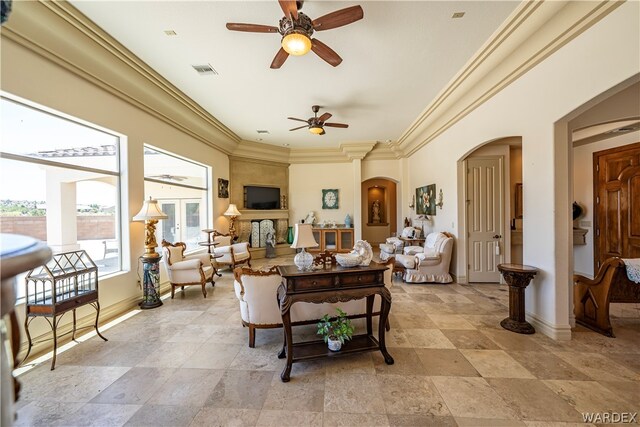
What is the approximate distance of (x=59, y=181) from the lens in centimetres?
318

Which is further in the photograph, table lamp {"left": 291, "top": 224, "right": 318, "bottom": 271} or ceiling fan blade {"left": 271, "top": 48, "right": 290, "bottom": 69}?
ceiling fan blade {"left": 271, "top": 48, "right": 290, "bottom": 69}

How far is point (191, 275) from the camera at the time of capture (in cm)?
444

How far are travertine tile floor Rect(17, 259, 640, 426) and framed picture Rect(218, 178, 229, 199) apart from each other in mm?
4097

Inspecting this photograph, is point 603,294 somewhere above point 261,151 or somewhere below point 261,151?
below

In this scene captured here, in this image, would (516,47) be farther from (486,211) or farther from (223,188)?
(223,188)

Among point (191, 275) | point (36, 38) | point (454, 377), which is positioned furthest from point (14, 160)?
point (454, 377)

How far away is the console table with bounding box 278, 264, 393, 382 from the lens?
2.36m

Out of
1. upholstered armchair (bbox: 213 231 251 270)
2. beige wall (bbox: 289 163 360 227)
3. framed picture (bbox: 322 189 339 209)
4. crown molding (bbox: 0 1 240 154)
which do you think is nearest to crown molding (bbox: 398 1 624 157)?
beige wall (bbox: 289 163 360 227)

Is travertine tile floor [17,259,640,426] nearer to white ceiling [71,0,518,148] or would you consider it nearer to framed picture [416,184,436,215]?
framed picture [416,184,436,215]

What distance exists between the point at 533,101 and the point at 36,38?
539 cm

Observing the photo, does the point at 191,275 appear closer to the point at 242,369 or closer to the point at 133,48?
the point at 242,369

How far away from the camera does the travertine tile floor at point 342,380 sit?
6.24ft

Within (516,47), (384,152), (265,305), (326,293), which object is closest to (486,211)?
(516,47)

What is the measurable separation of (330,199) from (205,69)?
5558 millimetres
